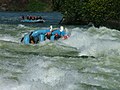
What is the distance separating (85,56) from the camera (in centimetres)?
1894

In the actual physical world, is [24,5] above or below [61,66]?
below

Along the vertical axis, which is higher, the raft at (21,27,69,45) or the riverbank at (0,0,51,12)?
the raft at (21,27,69,45)

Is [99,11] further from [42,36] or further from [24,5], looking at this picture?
[24,5]

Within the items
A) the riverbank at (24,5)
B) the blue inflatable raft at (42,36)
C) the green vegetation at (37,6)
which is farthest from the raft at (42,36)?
the riverbank at (24,5)

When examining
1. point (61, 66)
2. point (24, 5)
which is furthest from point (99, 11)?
point (24, 5)

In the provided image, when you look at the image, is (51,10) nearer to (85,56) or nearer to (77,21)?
(77,21)

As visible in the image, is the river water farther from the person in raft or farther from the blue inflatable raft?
the person in raft

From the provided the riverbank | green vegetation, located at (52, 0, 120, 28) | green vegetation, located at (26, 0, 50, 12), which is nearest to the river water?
green vegetation, located at (52, 0, 120, 28)

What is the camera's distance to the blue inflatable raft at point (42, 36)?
2434 centimetres

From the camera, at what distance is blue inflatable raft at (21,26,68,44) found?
2434cm

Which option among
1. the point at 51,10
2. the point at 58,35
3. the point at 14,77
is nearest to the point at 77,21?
the point at 58,35

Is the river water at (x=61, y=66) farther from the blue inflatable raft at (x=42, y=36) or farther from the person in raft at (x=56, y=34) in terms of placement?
the person in raft at (x=56, y=34)

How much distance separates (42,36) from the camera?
25000mm

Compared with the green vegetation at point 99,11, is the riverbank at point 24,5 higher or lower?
lower
